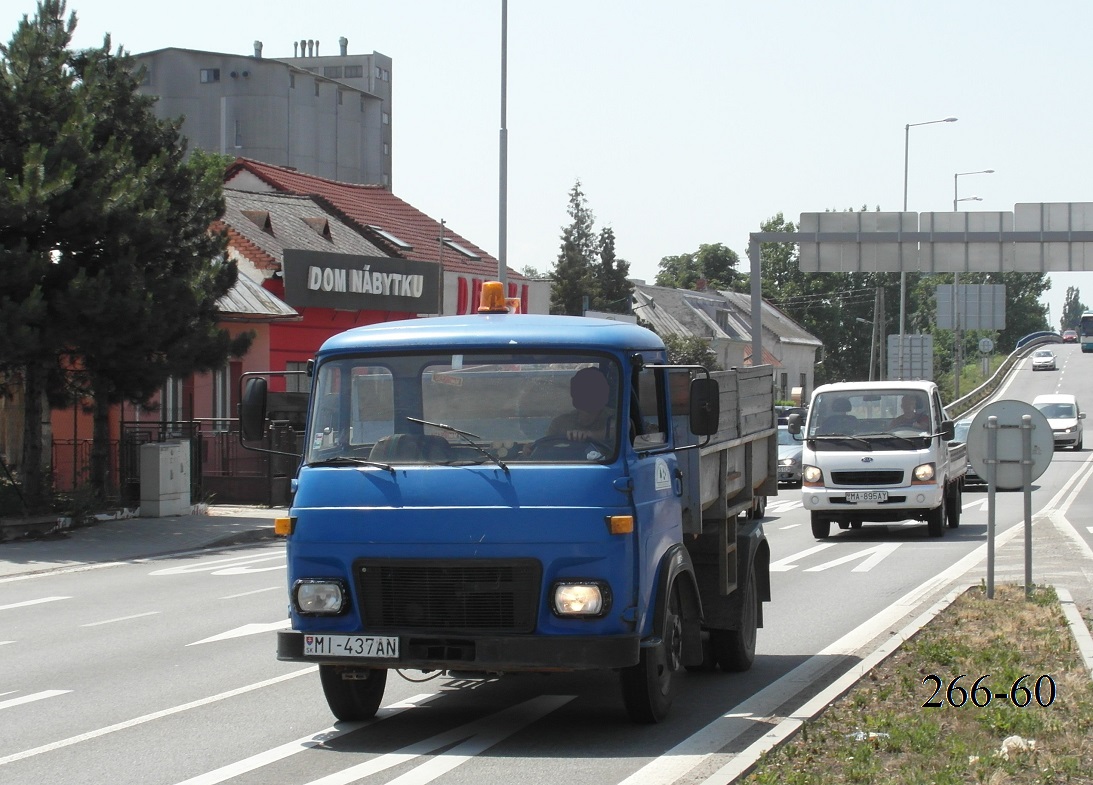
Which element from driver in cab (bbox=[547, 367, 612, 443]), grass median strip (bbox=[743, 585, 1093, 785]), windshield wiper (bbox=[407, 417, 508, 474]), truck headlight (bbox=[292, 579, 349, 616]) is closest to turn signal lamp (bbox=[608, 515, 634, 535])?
driver in cab (bbox=[547, 367, 612, 443])

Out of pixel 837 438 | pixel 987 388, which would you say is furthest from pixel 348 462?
pixel 987 388

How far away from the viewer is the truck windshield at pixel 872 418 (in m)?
21.9

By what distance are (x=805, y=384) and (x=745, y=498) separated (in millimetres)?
102440

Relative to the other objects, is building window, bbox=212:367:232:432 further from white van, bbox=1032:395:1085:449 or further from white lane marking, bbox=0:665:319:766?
white van, bbox=1032:395:1085:449

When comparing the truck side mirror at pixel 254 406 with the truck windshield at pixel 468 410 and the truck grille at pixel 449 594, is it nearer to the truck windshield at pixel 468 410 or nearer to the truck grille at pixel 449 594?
the truck windshield at pixel 468 410

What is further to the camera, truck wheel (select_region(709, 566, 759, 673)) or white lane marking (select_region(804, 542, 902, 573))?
white lane marking (select_region(804, 542, 902, 573))

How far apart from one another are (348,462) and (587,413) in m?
1.26

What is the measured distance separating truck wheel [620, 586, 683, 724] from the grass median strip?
0.81 metres

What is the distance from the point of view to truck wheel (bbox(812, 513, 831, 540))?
73.3 ft

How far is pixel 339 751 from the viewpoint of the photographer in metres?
7.64

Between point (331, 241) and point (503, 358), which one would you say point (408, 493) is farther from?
point (331, 241)

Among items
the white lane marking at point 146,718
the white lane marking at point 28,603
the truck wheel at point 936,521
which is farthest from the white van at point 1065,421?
the white lane marking at point 146,718

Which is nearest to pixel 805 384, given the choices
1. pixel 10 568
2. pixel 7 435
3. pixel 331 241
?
pixel 331 241

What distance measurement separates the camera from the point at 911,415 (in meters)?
22.0
